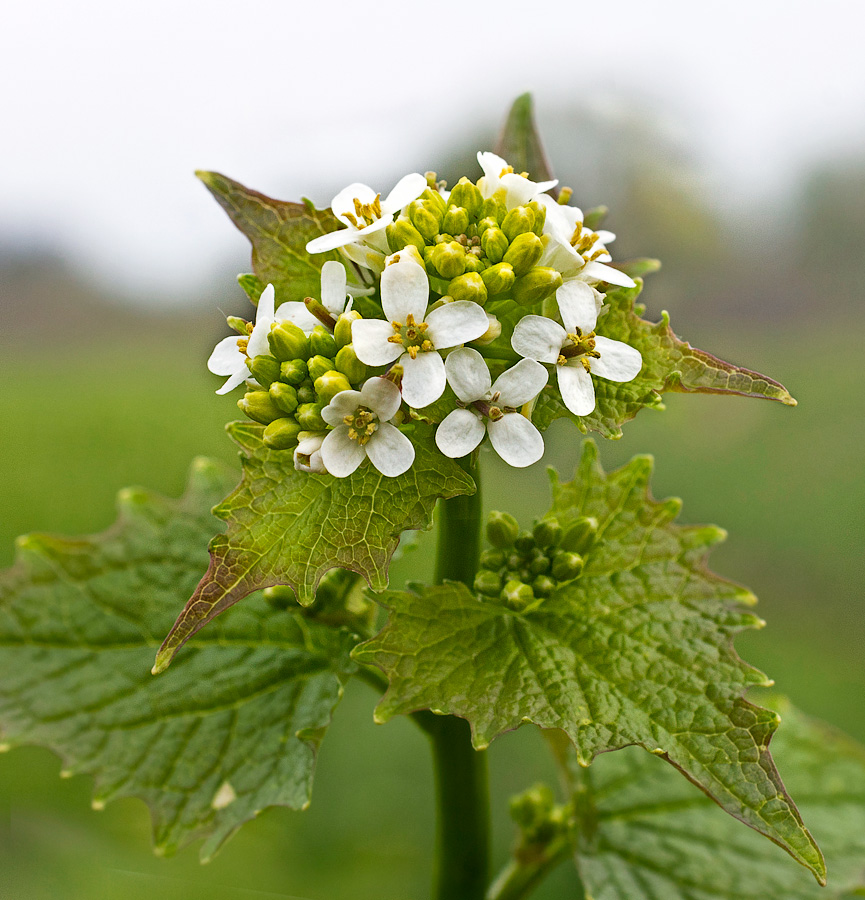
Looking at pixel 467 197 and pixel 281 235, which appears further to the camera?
pixel 281 235

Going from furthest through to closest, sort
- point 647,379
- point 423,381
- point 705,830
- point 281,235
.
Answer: point 705,830 < point 281,235 < point 647,379 < point 423,381

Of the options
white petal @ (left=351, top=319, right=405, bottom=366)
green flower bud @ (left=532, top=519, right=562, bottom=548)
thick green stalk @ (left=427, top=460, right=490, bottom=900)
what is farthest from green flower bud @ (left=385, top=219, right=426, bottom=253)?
green flower bud @ (left=532, top=519, right=562, bottom=548)

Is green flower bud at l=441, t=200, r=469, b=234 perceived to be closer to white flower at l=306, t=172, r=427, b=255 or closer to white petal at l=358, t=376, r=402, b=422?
white flower at l=306, t=172, r=427, b=255

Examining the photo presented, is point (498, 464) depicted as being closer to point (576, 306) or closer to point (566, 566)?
point (566, 566)

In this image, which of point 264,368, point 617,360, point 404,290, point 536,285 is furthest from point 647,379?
point 264,368

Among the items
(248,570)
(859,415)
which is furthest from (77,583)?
(859,415)

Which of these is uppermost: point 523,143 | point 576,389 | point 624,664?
point 523,143

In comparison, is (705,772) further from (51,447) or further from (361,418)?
(51,447)
